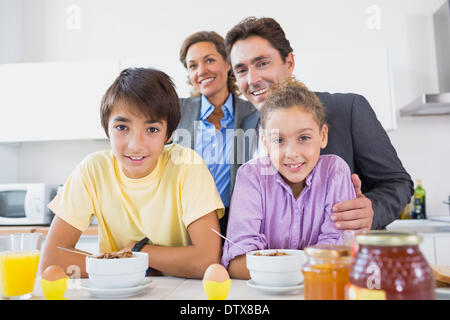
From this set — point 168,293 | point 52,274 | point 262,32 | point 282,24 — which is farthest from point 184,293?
point 282,24

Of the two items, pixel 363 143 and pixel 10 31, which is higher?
pixel 10 31

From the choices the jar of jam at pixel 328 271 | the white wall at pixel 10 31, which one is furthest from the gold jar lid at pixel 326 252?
the white wall at pixel 10 31

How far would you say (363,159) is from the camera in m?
1.38

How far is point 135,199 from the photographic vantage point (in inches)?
44.4

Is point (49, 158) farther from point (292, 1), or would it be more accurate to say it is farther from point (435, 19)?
point (435, 19)

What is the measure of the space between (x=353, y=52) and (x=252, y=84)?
4.51ft

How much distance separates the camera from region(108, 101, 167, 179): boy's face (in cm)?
106

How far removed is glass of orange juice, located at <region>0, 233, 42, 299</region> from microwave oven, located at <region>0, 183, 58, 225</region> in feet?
5.80

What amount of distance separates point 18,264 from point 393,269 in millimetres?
708

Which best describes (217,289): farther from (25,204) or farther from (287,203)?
(25,204)

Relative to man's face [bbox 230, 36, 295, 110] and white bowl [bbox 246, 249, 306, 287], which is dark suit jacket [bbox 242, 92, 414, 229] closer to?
man's face [bbox 230, 36, 295, 110]

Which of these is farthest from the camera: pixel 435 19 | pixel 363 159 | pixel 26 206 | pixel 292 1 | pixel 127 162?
pixel 292 1

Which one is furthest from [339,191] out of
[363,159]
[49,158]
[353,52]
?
[49,158]

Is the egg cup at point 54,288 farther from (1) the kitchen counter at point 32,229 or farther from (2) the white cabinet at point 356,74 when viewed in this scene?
(2) the white cabinet at point 356,74
